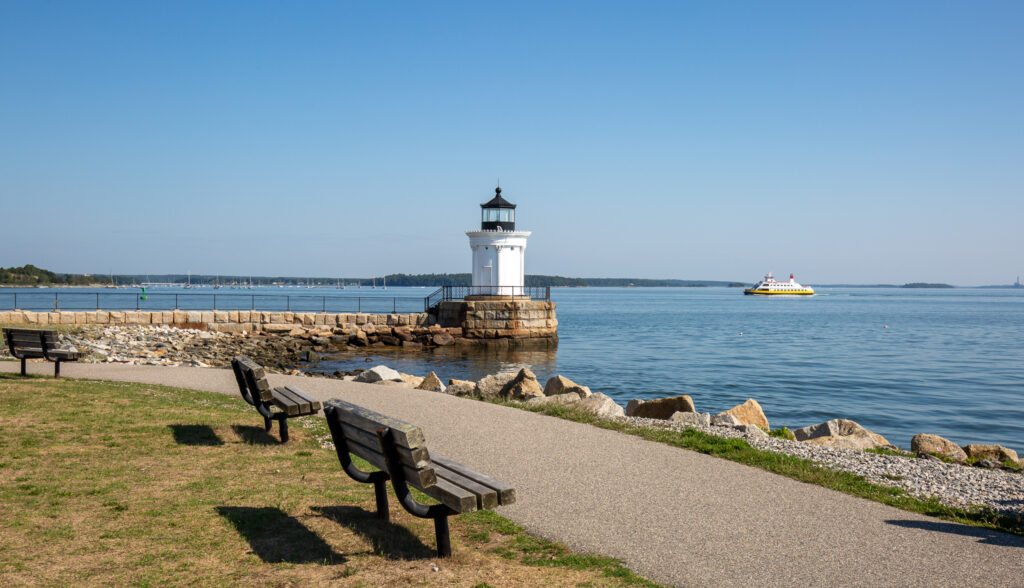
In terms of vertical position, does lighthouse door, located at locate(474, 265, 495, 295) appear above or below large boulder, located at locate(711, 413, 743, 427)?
above

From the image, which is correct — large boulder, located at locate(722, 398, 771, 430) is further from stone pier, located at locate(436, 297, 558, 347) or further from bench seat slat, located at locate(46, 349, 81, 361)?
stone pier, located at locate(436, 297, 558, 347)

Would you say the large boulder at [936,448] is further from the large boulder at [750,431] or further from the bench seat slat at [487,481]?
the bench seat slat at [487,481]

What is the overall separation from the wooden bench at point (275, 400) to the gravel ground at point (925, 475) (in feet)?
18.6

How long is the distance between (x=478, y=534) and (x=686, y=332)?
4932 centimetres

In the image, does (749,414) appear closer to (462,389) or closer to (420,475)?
(462,389)

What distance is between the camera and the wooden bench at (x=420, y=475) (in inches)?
181

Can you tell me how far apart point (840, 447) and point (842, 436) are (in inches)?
58.3

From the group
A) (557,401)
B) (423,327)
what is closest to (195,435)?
(557,401)

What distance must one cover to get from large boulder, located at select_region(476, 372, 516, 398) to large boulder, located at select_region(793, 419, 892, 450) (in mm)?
6080

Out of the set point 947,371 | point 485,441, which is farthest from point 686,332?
point 485,441

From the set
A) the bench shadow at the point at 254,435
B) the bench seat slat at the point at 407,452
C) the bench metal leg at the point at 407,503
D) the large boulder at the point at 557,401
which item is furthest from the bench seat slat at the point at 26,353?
the bench metal leg at the point at 407,503

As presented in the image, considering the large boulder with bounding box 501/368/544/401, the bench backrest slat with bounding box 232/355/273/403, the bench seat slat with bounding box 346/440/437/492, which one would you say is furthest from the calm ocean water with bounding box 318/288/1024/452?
the bench seat slat with bounding box 346/440/437/492

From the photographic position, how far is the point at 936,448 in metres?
11.1

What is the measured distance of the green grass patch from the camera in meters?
6.37
